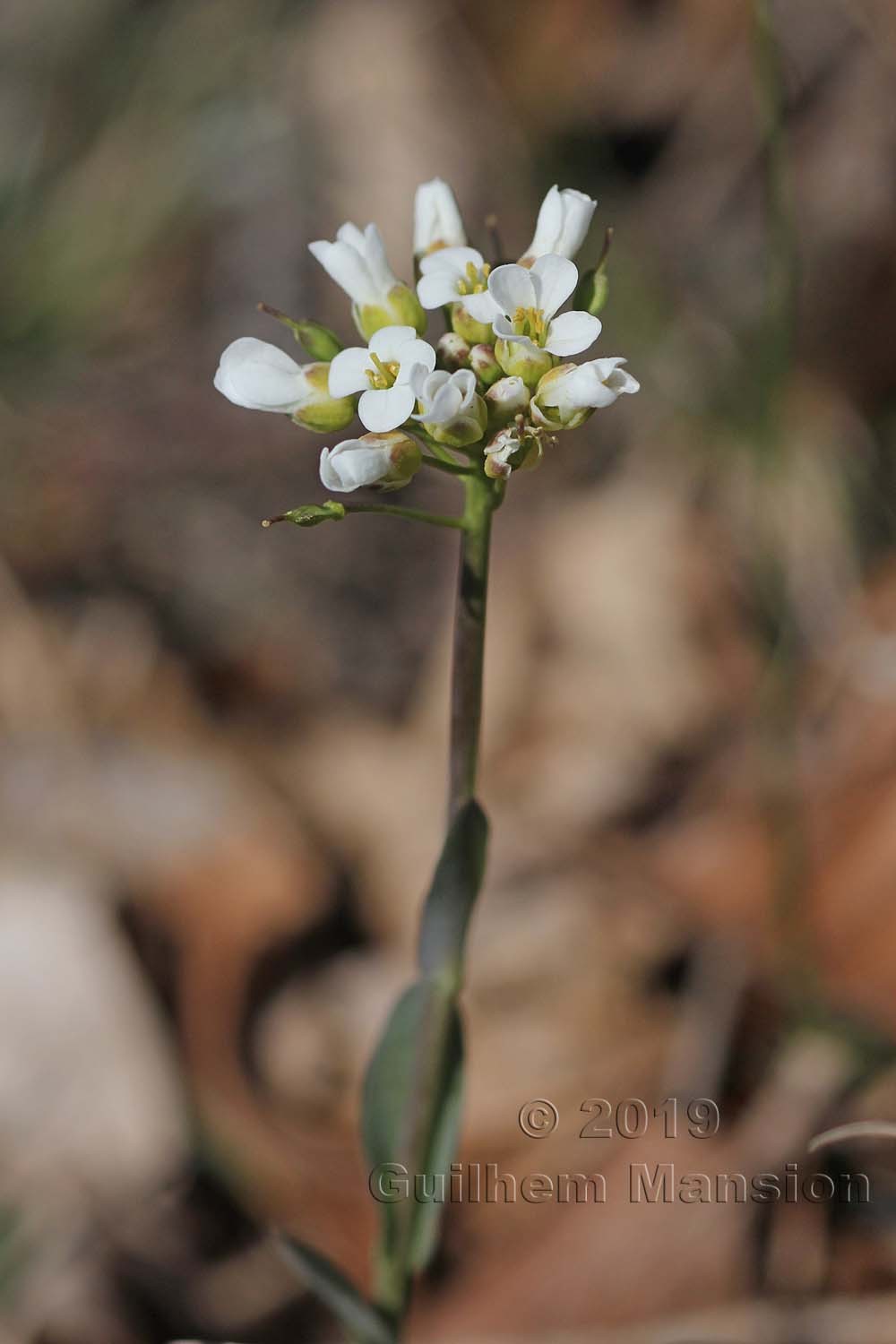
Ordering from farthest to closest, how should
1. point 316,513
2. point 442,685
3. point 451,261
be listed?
point 442,685 → point 451,261 → point 316,513

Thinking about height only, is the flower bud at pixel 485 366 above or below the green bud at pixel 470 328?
below

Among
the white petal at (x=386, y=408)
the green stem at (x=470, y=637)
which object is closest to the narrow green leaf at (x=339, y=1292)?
the green stem at (x=470, y=637)

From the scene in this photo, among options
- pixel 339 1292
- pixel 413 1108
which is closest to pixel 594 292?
pixel 413 1108

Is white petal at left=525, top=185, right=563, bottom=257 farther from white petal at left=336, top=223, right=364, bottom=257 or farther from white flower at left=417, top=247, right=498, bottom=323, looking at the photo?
white petal at left=336, top=223, right=364, bottom=257

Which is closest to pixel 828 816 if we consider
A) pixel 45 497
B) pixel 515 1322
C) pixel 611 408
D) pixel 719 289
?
pixel 515 1322

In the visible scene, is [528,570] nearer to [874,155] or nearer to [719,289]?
[719,289]

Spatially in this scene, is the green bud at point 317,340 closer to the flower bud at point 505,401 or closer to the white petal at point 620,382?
the flower bud at point 505,401

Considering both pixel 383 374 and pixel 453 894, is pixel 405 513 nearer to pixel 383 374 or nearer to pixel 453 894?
pixel 383 374
